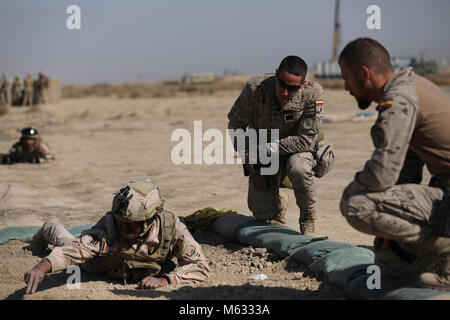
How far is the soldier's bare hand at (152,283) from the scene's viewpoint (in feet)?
13.5

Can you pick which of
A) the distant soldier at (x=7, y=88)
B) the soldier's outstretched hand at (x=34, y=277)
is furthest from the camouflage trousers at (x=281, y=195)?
the distant soldier at (x=7, y=88)

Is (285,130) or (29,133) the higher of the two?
(285,130)

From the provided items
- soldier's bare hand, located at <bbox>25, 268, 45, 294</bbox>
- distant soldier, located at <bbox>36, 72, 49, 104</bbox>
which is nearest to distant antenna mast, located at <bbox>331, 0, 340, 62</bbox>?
distant soldier, located at <bbox>36, 72, 49, 104</bbox>

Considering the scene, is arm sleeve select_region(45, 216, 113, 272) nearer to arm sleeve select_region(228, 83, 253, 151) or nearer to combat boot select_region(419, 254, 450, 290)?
arm sleeve select_region(228, 83, 253, 151)

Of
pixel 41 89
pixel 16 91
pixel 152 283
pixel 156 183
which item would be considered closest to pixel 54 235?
pixel 152 283

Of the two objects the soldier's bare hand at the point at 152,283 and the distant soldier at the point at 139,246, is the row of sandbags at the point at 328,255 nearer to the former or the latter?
the distant soldier at the point at 139,246

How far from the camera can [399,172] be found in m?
3.25

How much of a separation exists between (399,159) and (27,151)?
8.69 metres

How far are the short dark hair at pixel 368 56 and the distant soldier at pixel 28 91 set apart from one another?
22.9 meters

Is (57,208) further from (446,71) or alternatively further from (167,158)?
(446,71)

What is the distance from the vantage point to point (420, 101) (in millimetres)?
3191

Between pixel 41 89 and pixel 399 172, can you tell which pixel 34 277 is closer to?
pixel 399 172

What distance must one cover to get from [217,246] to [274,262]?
0.80 m
